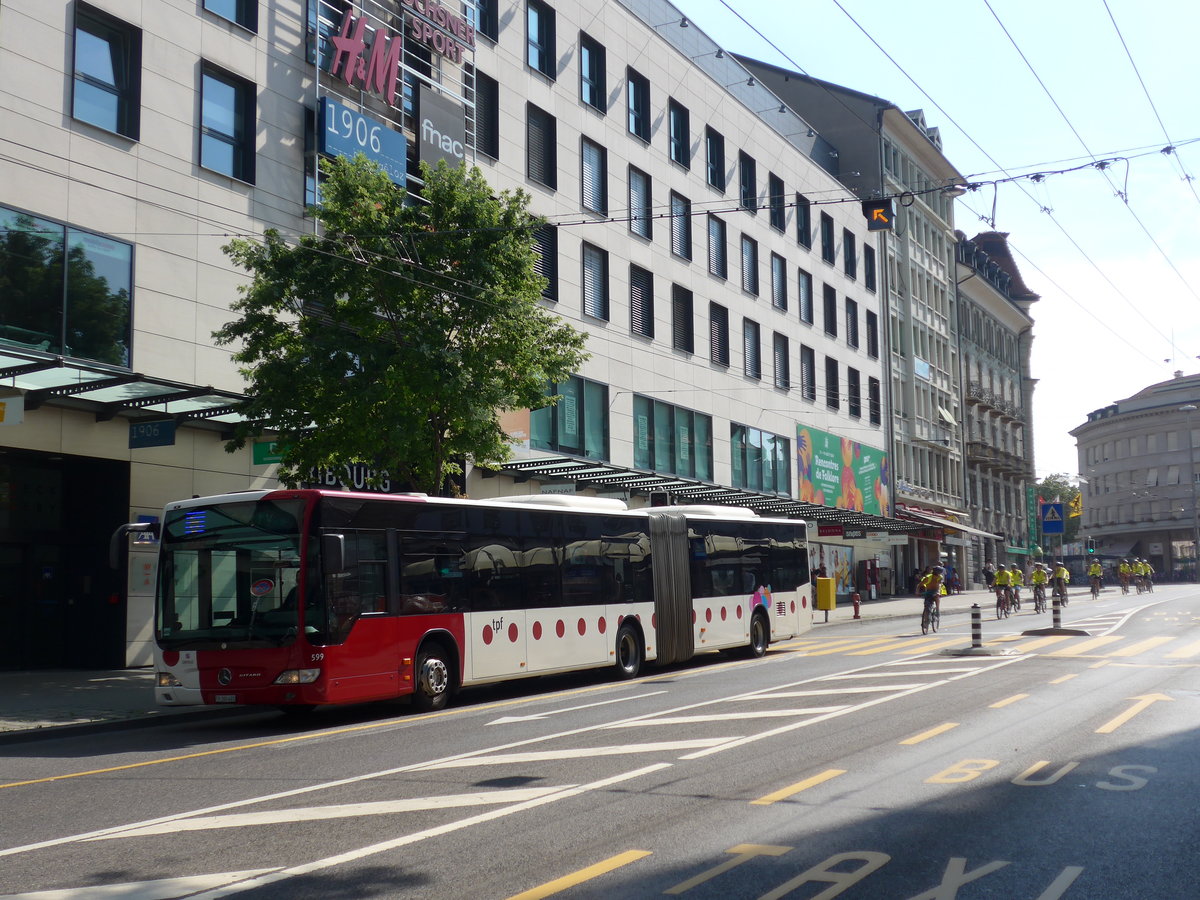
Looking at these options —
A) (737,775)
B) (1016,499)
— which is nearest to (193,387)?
(737,775)

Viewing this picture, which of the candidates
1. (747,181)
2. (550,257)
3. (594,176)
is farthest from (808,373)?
(550,257)

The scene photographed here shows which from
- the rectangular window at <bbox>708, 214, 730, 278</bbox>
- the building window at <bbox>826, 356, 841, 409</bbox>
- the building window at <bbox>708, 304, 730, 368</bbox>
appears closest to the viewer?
the building window at <bbox>708, 304, 730, 368</bbox>

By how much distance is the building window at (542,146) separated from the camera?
3356 cm

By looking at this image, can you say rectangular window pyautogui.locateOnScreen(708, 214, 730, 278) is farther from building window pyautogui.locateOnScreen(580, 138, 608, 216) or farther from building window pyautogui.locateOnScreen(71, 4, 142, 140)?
building window pyautogui.locateOnScreen(71, 4, 142, 140)

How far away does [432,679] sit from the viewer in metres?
15.9

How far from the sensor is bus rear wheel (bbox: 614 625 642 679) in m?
20.1

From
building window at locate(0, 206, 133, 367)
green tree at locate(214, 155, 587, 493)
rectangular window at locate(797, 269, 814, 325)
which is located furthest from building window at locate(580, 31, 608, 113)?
building window at locate(0, 206, 133, 367)

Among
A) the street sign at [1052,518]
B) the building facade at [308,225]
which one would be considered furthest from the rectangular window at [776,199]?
the street sign at [1052,518]

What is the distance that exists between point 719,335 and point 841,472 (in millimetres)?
13819

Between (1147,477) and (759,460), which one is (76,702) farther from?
(1147,477)

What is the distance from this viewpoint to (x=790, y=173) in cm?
5000

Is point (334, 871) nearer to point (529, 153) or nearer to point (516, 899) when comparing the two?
point (516, 899)

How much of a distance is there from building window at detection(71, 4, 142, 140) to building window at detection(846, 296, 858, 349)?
39963 mm

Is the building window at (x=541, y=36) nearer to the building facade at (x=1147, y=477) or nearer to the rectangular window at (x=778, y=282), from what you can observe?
the rectangular window at (x=778, y=282)
